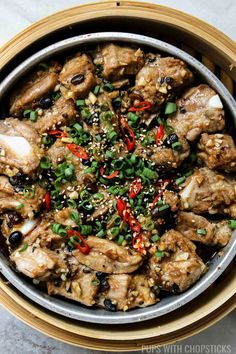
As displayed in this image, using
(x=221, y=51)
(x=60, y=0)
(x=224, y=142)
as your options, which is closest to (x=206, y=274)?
(x=224, y=142)

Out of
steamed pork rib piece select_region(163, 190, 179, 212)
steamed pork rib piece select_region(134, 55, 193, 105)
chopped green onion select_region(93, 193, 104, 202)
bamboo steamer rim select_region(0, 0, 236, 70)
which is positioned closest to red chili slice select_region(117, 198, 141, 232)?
chopped green onion select_region(93, 193, 104, 202)

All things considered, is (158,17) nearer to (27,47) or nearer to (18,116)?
(27,47)

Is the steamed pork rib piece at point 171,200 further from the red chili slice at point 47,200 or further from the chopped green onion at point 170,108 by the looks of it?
the red chili slice at point 47,200

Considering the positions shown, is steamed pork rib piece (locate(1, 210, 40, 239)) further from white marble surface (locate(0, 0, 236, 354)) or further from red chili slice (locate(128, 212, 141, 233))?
white marble surface (locate(0, 0, 236, 354))

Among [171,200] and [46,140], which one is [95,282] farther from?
[46,140]

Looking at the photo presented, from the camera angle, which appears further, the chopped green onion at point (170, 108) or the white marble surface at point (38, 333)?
the white marble surface at point (38, 333)

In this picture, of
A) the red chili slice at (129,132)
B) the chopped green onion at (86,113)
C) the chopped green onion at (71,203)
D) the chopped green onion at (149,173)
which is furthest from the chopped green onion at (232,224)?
the chopped green onion at (86,113)

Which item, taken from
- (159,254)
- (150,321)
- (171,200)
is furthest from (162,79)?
(150,321)
